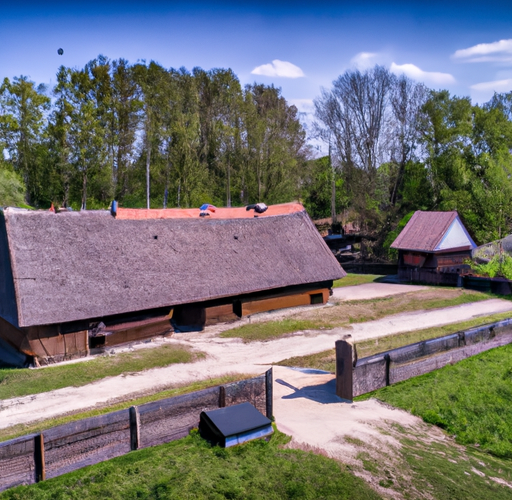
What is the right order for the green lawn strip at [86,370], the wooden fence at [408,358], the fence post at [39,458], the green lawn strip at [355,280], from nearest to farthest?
the fence post at [39,458], the wooden fence at [408,358], the green lawn strip at [86,370], the green lawn strip at [355,280]

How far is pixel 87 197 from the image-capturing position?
50156 mm

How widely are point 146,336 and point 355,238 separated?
32472 millimetres

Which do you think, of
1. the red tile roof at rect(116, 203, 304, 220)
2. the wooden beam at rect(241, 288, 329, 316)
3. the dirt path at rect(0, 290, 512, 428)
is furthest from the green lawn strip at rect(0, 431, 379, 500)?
the red tile roof at rect(116, 203, 304, 220)

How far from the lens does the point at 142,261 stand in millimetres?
22141

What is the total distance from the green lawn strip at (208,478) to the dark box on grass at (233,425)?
198mm

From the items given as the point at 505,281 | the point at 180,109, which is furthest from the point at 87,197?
the point at 505,281

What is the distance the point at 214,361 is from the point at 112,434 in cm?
855

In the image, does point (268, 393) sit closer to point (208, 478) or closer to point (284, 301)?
point (208, 478)

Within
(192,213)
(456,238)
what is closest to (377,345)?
(192,213)

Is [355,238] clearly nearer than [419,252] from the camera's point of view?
No

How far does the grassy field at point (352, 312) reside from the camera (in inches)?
862

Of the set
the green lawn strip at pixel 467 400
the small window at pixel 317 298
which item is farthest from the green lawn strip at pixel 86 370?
the small window at pixel 317 298

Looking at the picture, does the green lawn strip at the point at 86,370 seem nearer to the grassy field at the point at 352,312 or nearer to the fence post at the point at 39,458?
the grassy field at the point at 352,312

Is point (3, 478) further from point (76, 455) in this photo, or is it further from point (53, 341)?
point (53, 341)
